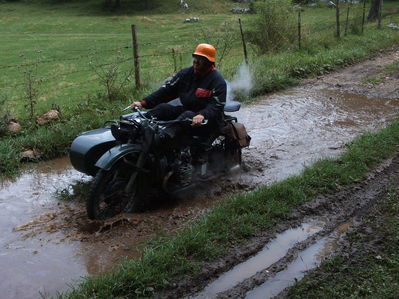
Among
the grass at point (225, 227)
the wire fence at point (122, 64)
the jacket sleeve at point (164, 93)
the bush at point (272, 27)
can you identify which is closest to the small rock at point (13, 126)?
the wire fence at point (122, 64)

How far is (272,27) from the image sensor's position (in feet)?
55.4

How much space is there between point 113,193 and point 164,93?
1.66 m

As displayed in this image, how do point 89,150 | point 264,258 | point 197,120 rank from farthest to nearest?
point 89,150
point 197,120
point 264,258

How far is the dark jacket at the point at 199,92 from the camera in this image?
641cm

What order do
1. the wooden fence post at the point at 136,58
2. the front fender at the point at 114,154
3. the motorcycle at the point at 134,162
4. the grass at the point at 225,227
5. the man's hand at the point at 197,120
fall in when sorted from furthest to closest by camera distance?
the wooden fence post at the point at 136,58, the man's hand at the point at 197,120, the motorcycle at the point at 134,162, the front fender at the point at 114,154, the grass at the point at 225,227

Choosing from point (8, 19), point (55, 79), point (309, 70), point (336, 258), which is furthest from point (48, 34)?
point (336, 258)

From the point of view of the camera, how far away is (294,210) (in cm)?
593

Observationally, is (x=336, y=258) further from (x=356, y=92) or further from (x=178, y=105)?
(x=356, y=92)

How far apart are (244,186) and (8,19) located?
156 ft

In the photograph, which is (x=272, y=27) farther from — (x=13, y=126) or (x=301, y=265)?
(x=301, y=265)

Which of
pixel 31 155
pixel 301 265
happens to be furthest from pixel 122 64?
pixel 301 265

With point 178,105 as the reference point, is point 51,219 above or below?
below

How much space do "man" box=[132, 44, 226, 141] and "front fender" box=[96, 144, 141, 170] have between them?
0.64 m

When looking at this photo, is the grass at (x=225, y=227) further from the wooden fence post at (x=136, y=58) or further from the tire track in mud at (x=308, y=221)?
the wooden fence post at (x=136, y=58)
